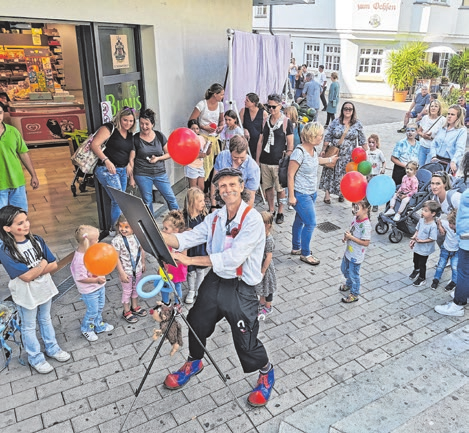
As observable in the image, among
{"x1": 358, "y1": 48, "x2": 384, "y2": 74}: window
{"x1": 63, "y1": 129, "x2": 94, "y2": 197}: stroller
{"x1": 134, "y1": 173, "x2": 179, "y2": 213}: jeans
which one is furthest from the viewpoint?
{"x1": 358, "y1": 48, "x2": 384, "y2": 74}: window

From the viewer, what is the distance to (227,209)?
11.9ft

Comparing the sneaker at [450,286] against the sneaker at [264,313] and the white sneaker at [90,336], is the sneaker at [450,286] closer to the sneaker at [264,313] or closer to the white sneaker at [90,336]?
the sneaker at [264,313]

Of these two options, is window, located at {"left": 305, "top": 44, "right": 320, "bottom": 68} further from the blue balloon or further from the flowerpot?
the blue balloon

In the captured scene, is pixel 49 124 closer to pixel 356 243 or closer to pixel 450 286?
pixel 356 243

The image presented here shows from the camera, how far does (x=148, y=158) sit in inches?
248

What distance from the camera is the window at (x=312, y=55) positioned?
24609 mm

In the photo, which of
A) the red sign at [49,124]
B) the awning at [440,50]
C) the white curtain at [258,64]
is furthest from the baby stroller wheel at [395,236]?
the awning at [440,50]

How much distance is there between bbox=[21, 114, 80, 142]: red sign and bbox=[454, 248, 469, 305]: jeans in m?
9.04

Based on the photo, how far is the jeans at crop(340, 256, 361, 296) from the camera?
523 cm

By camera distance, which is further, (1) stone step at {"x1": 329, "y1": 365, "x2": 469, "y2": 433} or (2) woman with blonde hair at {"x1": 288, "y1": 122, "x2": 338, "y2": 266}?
(2) woman with blonde hair at {"x1": 288, "y1": 122, "x2": 338, "y2": 266}

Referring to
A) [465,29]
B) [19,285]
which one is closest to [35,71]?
[19,285]

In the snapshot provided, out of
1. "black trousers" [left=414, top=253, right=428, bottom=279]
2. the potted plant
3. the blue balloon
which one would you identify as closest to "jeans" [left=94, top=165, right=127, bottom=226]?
the blue balloon

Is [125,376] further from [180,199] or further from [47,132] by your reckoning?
[47,132]

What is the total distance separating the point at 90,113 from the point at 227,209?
3657 mm
